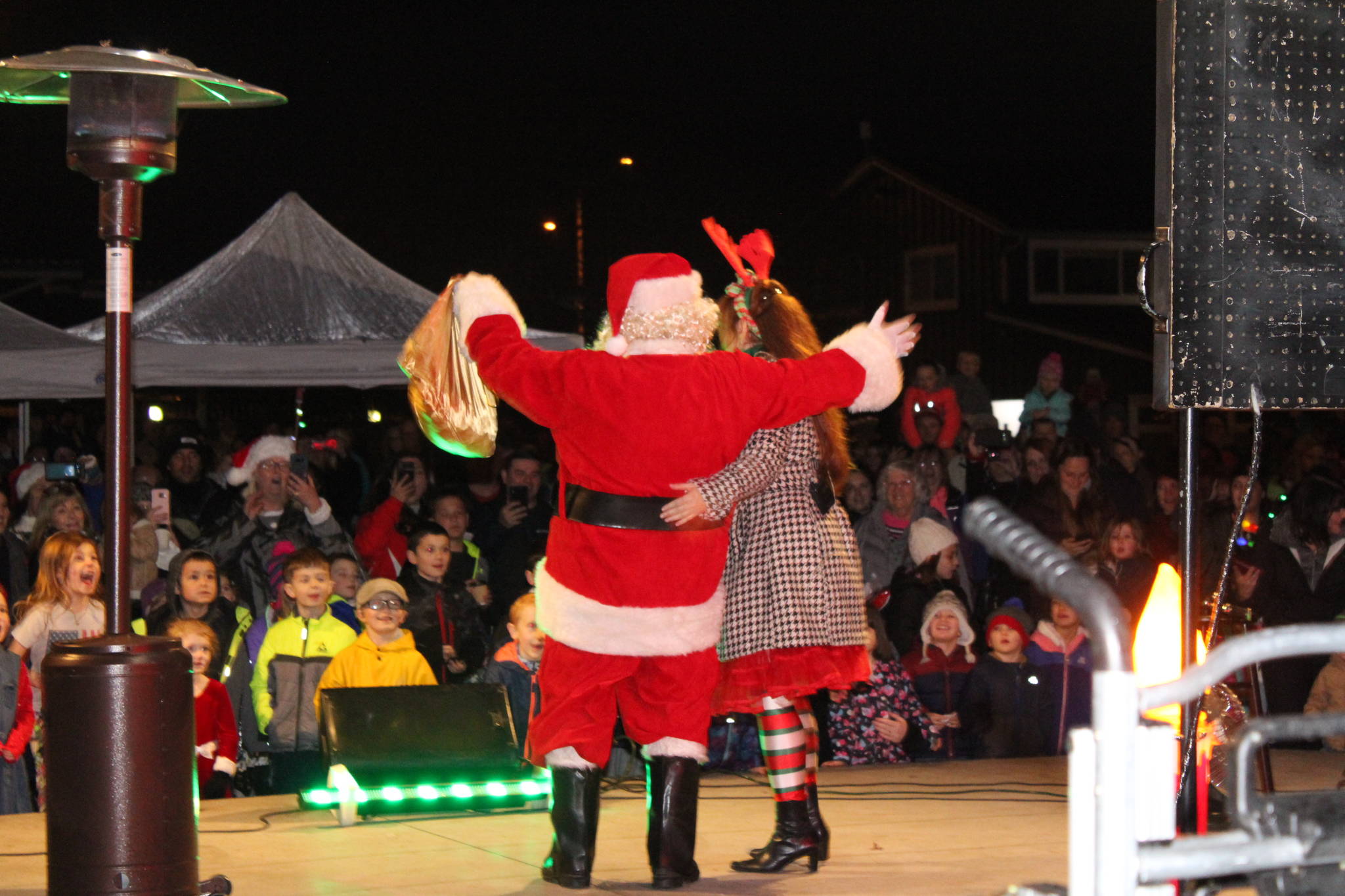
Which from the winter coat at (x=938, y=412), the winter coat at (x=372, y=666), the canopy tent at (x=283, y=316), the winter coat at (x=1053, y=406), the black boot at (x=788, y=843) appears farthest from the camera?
the winter coat at (x=1053, y=406)

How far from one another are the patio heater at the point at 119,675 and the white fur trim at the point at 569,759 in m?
0.94

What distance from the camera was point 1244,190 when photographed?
394 cm

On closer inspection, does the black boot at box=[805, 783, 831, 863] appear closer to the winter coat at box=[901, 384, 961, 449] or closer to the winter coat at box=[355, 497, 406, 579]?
the winter coat at box=[355, 497, 406, 579]

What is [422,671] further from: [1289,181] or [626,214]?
[626,214]

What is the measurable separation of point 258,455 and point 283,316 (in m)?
1.07

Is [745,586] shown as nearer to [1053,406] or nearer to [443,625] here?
[443,625]

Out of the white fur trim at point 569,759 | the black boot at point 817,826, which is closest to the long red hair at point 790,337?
the black boot at point 817,826

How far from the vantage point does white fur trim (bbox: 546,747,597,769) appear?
422 centimetres

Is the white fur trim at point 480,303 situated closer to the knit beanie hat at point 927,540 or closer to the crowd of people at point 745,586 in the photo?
the crowd of people at point 745,586

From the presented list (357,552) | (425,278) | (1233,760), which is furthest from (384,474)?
(425,278)

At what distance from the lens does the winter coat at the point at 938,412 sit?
1113 cm

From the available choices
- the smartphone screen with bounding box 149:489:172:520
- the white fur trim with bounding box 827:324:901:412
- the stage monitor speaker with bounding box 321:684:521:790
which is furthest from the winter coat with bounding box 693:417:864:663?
the smartphone screen with bounding box 149:489:172:520

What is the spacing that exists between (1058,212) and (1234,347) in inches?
912

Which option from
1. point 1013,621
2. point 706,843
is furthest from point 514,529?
point 706,843
